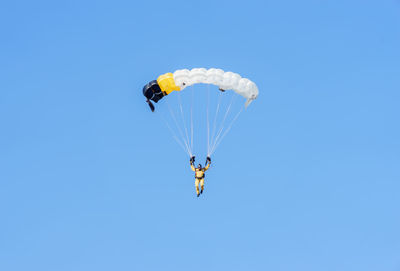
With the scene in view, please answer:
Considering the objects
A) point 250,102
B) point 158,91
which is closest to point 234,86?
point 250,102

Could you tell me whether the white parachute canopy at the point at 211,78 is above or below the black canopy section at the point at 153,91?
above

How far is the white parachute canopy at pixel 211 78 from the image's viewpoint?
128ft

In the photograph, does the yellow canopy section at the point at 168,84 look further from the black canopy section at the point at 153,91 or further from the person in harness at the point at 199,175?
the person in harness at the point at 199,175

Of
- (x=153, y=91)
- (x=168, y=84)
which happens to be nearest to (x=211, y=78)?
(x=168, y=84)

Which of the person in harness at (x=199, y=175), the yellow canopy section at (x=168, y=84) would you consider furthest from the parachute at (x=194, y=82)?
the person in harness at (x=199, y=175)

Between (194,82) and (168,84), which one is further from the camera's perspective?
(168,84)

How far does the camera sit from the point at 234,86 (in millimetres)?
39531

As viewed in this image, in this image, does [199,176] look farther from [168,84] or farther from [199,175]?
[168,84]

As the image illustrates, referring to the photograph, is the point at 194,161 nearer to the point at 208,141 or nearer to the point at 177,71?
the point at 208,141

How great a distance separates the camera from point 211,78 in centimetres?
3903

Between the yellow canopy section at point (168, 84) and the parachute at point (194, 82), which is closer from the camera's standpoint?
the parachute at point (194, 82)

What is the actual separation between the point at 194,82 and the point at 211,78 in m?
0.90

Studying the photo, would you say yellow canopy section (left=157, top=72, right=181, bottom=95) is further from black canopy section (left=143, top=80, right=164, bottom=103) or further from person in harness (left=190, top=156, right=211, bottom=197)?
person in harness (left=190, top=156, right=211, bottom=197)

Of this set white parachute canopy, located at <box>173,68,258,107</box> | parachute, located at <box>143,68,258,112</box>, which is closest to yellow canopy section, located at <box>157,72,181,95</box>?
parachute, located at <box>143,68,258,112</box>
